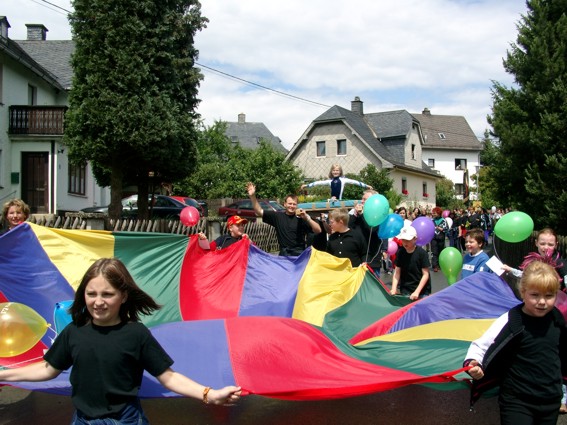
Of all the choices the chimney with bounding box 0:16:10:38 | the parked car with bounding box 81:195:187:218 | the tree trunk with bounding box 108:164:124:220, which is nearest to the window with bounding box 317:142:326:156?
the parked car with bounding box 81:195:187:218

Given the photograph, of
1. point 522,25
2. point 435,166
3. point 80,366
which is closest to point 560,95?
point 522,25

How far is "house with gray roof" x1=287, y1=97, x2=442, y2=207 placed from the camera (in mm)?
40750

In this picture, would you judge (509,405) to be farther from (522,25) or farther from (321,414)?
(522,25)

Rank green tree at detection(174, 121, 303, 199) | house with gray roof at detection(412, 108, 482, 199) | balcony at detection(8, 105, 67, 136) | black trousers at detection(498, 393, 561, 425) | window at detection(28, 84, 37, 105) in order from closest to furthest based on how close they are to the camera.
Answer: black trousers at detection(498, 393, 561, 425) < balcony at detection(8, 105, 67, 136) < window at detection(28, 84, 37, 105) < green tree at detection(174, 121, 303, 199) < house with gray roof at detection(412, 108, 482, 199)

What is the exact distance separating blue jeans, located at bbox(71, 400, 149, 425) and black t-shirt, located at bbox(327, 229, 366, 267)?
4.68 metres

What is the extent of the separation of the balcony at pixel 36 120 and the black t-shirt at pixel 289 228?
53.9 feet

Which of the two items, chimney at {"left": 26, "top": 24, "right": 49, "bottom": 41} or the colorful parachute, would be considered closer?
the colorful parachute

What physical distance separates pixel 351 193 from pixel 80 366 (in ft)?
89.0

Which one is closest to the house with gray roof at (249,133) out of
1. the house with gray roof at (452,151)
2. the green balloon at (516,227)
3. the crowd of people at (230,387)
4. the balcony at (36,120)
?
the house with gray roof at (452,151)

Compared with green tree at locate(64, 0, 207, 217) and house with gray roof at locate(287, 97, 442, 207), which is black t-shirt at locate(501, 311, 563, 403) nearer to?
green tree at locate(64, 0, 207, 217)

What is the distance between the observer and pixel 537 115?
14.2 meters

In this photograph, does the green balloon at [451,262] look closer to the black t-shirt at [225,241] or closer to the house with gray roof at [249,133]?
the black t-shirt at [225,241]

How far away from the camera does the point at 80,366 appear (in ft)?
9.65

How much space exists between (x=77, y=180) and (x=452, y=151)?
44830 mm
